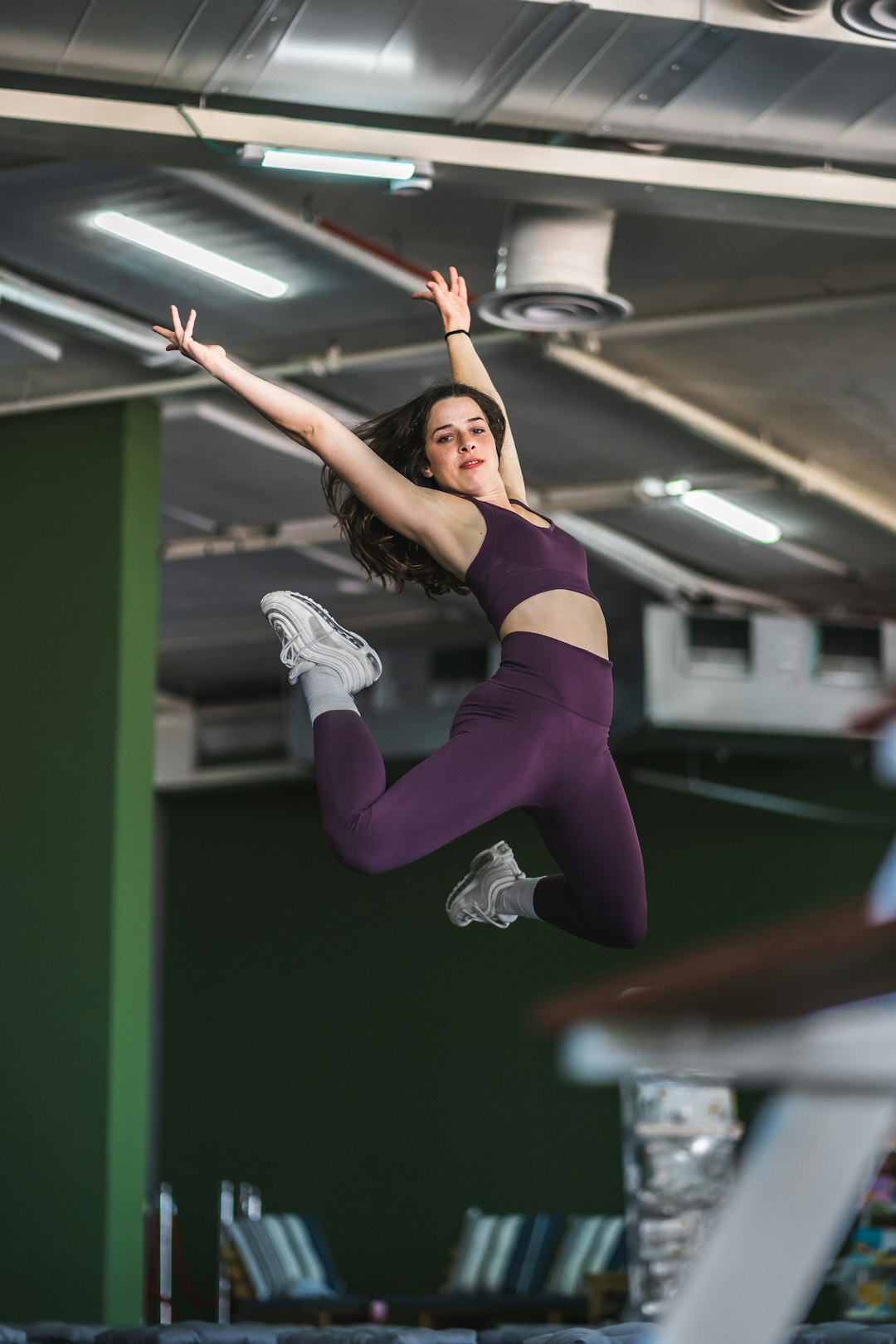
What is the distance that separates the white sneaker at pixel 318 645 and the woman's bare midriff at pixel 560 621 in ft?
0.92

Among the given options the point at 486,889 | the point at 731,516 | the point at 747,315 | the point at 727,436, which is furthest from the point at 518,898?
the point at 731,516

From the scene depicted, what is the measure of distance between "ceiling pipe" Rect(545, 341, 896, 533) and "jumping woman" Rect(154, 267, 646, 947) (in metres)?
3.76

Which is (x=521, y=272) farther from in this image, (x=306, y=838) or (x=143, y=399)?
(x=306, y=838)

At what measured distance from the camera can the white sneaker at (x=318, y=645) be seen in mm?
3047

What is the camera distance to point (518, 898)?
11.1 feet

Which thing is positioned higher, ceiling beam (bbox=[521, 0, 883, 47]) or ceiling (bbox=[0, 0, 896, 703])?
ceiling (bbox=[0, 0, 896, 703])

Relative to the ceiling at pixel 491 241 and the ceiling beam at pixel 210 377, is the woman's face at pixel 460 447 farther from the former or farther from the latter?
the ceiling beam at pixel 210 377

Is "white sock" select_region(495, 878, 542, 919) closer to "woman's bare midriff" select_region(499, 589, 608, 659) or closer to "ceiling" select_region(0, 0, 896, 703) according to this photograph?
"woman's bare midriff" select_region(499, 589, 608, 659)

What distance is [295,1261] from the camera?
34.5ft

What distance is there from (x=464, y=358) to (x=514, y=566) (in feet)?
2.08

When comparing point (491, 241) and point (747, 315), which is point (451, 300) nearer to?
point (491, 241)

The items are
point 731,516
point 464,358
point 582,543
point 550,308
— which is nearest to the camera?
point 464,358

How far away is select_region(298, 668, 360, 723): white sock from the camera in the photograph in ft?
9.73

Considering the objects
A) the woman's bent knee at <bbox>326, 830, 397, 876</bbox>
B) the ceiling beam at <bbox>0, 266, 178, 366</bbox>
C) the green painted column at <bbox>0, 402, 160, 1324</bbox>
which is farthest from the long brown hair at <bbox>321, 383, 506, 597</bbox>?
the green painted column at <bbox>0, 402, 160, 1324</bbox>
